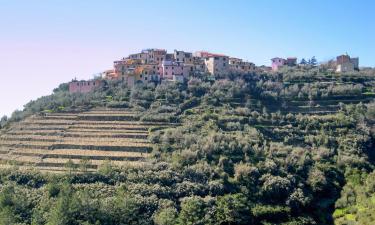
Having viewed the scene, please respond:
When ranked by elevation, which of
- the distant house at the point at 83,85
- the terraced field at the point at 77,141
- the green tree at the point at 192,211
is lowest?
the green tree at the point at 192,211

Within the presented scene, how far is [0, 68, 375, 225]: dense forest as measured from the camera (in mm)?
41125

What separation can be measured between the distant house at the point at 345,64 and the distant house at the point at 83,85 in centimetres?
4220

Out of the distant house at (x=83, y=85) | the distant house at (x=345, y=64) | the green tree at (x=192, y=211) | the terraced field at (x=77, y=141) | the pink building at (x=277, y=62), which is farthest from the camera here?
the pink building at (x=277, y=62)

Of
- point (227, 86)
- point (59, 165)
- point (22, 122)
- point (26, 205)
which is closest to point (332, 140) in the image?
point (227, 86)

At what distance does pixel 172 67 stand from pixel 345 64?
3170 cm

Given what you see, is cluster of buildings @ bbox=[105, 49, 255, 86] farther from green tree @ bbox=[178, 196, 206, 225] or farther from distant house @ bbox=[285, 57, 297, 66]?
green tree @ bbox=[178, 196, 206, 225]

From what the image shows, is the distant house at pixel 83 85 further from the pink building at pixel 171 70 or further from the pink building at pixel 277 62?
the pink building at pixel 277 62

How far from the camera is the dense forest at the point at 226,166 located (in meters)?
41.1

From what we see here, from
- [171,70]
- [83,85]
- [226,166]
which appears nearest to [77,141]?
[226,166]

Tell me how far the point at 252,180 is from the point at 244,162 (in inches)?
137

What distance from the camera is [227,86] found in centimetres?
6925

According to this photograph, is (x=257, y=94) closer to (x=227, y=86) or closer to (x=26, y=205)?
(x=227, y=86)

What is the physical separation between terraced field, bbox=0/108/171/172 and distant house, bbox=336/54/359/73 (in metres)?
41.3

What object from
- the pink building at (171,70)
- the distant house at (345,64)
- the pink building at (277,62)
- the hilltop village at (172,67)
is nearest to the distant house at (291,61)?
the pink building at (277,62)
